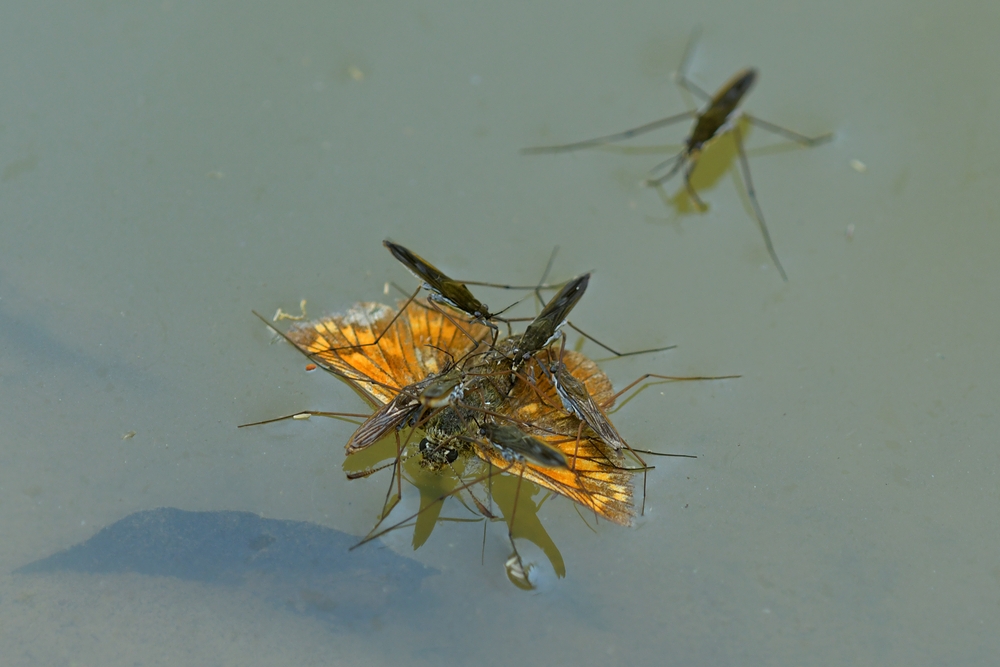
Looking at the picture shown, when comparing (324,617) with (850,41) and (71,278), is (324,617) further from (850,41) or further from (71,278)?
(850,41)

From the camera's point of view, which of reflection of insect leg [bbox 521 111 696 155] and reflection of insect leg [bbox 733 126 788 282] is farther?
reflection of insect leg [bbox 521 111 696 155]

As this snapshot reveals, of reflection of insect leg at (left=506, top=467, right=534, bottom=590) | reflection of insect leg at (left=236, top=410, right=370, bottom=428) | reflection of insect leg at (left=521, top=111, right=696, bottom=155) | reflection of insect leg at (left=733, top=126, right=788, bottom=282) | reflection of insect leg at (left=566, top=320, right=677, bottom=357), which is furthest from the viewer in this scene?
reflection of insect leg at (left=521, top=111, right=696, bottom=155)

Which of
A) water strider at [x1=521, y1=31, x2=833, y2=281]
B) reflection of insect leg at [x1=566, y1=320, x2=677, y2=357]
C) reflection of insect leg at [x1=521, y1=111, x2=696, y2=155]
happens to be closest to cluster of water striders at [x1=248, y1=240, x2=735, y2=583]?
reflection of insect leg at [x1=566, y1=320, x2=677, y2=357]

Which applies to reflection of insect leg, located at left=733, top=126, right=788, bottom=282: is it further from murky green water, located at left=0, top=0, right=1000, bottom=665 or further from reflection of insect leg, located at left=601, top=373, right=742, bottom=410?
reflection of insect leg, located at left=601, top=373, right=742, bottom=410

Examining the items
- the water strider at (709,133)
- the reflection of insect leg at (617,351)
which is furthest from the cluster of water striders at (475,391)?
the water strider at (709,133)

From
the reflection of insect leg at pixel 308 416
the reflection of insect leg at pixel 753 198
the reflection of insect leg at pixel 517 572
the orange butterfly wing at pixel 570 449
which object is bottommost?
the reflection of insect leg at pixel 517 572

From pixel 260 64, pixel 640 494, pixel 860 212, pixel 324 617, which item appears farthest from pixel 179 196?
pixel 860 212

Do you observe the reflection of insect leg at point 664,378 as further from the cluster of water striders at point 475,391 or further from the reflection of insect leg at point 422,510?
the reflection of insect leg at point 422,510

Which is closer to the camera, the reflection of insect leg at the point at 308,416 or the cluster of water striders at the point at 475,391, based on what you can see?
the cluster of water striders at the point at 475,391

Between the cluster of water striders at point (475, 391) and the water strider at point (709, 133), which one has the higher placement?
the water strider at point (709, 133)

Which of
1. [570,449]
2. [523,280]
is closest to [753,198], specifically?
[523,280]
